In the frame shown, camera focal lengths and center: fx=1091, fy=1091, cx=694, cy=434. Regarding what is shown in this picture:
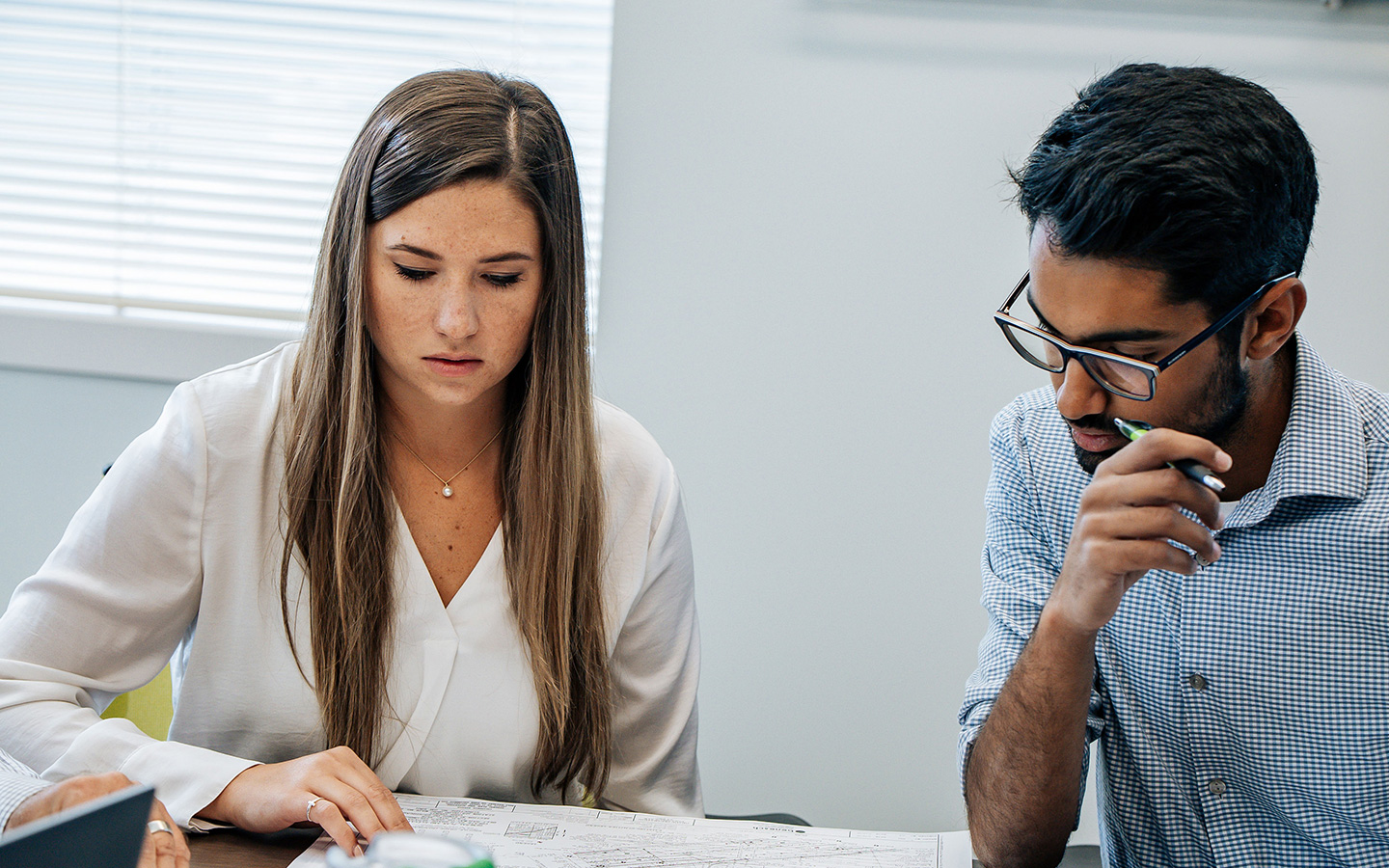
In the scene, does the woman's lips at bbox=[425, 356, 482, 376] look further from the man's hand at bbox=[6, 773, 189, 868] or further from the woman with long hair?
the man's hand at bbox=[6, 773, 189, 868]

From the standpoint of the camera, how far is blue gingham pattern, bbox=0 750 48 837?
0.89m

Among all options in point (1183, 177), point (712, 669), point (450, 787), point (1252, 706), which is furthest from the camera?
point (712, 669)

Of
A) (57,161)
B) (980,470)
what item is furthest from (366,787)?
(57,161)

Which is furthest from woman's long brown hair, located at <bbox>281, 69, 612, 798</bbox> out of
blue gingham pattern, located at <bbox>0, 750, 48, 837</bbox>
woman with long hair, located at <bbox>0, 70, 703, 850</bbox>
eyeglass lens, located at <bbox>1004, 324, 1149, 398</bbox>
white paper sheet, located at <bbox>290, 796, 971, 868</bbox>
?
eyeglass lens, located at <bbox>1004, 324, 1149, 398</bbox>

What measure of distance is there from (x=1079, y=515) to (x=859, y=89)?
1.15 meters

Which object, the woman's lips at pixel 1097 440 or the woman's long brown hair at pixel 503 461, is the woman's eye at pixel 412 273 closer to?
the woman's long brown hair at pixel 503 461

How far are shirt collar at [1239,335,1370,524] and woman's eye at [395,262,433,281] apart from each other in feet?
2.90

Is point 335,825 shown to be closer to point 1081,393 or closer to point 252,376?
point 252,376

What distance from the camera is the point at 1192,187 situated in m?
0.98

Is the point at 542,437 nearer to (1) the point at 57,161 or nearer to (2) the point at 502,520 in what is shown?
(2) the point at 502,520

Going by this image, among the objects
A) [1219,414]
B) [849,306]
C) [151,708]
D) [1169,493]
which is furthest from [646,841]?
[849,306]

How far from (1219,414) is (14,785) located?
1.14 meters

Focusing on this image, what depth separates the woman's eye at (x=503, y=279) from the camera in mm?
1216

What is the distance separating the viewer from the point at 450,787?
49.3 inches
